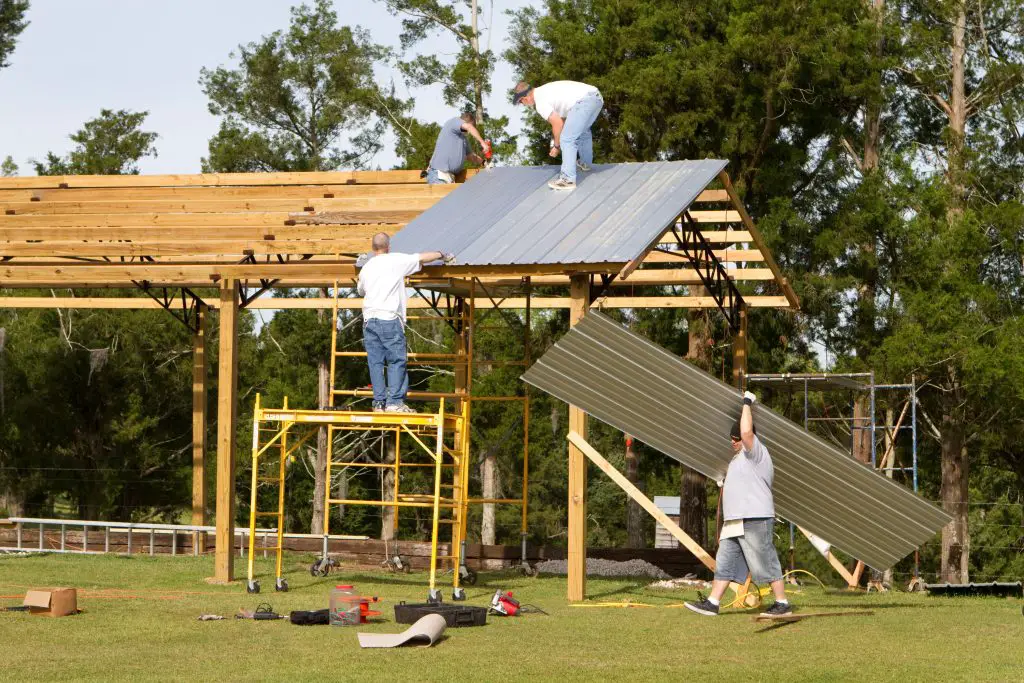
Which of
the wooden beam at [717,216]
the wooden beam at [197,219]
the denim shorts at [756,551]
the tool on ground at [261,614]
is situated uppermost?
the wooden beam at [717,216]

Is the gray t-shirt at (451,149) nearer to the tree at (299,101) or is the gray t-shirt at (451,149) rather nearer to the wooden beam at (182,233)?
the wooden beam at (182,233)

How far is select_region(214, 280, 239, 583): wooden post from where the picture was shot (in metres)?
15.9

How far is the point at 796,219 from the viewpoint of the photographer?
28000 millimetres

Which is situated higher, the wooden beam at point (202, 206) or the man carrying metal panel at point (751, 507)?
the wooden beam at point (202, 206)

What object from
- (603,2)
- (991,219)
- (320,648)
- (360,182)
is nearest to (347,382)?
(603,2)

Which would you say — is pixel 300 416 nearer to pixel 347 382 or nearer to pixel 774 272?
pixel 774 272

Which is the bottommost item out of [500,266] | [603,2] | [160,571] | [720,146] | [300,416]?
[160,571]

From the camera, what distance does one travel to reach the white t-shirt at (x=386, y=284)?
13516 mm

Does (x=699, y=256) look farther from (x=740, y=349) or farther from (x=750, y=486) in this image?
(x=750, y=486)

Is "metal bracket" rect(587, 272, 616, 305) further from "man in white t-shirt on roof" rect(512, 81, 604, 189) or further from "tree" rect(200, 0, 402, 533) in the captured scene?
"tree" rect(200, 0, 402, 533)

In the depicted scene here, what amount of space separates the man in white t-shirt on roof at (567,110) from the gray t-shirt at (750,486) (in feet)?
18.0

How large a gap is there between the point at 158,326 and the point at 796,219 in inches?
797

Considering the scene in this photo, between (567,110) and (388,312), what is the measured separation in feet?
13.3

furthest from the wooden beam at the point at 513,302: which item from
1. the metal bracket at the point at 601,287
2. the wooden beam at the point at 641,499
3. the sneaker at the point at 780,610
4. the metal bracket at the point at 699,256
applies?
the sneaker at the point at 780,610
